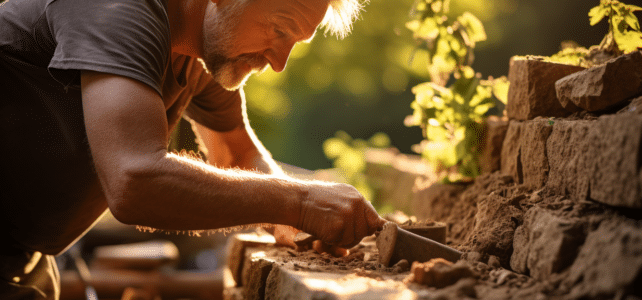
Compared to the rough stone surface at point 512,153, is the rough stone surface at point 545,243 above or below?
below

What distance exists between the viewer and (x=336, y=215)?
57.1 inches

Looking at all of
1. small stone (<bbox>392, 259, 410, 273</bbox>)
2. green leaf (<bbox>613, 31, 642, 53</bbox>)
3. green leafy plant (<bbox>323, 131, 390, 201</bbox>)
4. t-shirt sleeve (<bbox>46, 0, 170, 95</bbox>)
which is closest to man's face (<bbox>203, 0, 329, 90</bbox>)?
t-shirt sleeve (<bbox>46, 0, 170, 95</bbox>)

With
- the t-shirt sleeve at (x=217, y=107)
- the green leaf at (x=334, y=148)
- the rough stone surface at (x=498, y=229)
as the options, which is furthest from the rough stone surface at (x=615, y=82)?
the green leaf at (x=334, y=148)

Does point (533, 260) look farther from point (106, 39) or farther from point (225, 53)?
point (225, 53)

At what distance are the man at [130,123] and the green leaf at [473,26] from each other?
0.65 m

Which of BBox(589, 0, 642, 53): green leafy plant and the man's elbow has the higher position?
BBox(589, 0, 642, 53): green leafy plant

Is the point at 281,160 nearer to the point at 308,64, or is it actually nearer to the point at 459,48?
the point at 308,64

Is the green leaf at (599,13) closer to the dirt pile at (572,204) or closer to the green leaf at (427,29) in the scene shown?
the dirt pile at (572,204)

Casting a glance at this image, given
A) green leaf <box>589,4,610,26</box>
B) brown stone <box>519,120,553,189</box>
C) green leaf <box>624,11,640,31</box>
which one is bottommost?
brown stone <box>519,120,553,189</box>

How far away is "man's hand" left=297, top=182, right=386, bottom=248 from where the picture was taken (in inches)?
56.2

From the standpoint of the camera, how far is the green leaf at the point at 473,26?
241 cm

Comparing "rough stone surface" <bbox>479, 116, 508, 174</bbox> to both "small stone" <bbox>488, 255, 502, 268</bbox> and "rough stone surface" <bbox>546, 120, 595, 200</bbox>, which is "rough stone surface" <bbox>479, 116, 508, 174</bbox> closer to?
"rough stone surface" <bbox>546, 120, 595, 200</bbox>

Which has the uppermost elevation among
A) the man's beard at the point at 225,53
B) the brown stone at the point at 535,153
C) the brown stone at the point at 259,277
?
the man's beard at the point at 225,53

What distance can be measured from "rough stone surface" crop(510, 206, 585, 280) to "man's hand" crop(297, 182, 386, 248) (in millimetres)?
501
